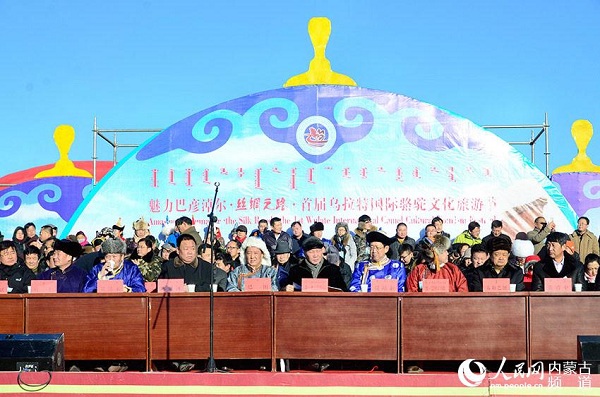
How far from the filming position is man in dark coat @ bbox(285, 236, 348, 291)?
8109mm

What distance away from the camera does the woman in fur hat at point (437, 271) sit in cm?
786

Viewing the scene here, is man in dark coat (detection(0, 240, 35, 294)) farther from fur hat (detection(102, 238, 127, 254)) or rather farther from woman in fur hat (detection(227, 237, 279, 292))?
woman in fur hat (detection(227, 237, 279, 292))

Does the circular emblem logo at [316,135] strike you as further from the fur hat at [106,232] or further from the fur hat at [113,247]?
the fur hat at [113,247]

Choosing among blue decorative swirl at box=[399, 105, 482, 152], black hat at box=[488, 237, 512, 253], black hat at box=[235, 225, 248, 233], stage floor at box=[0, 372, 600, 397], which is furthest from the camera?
blue decorative swirl at box=[399, 105, 482, 152]

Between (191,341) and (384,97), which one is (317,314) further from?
(384,97)

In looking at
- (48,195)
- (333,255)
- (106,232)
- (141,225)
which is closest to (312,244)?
(333,255)

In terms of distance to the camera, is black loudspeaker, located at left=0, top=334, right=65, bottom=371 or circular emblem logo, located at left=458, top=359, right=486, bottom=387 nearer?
circular emblem logo, located at left=458, top=359, right=486, bottom=387

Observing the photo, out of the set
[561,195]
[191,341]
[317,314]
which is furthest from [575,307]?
[561,195]

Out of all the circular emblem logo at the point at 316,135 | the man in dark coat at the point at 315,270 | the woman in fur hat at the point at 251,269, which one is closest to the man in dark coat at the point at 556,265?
the man in dark coat at the point at 315,270

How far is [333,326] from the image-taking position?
7332 millimetres

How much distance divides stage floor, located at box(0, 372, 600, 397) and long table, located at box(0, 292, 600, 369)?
49 cm

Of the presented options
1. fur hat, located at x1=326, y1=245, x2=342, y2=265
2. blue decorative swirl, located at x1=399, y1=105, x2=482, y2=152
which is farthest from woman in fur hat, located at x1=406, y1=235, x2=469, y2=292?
blue decorative swirl, located at x1=399, y1=105, x2=482, y2=152

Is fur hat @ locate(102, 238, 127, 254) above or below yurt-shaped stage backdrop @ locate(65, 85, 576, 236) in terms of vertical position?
below

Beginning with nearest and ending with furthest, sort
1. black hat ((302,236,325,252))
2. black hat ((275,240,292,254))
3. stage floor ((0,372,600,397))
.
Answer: stage floor ((0,372,600,397)) → black hat ((302,236,325,252)) → black hat ((275,240,292,254))
